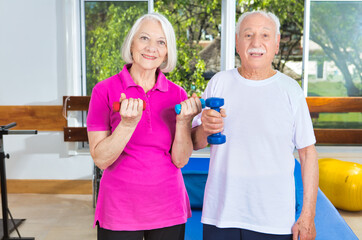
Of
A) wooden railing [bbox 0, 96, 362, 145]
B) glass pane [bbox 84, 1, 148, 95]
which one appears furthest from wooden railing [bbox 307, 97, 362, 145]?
glass pane [bbox 84, 1, 148, 95]

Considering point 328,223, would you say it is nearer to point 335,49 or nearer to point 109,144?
point 109,144

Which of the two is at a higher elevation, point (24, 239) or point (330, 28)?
point (330, 28)

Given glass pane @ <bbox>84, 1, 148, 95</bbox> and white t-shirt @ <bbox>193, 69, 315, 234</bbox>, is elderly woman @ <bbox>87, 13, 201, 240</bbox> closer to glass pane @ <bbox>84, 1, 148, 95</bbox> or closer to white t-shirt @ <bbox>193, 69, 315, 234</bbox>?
white t-shirt @ <bbox>193, 69, 315, 234</bbox>

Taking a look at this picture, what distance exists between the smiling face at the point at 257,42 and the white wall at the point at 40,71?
2.95 metres

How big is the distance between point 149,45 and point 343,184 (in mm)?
2724

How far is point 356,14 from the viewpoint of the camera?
13.3ft

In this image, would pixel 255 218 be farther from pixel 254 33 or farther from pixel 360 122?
pixel 360 122

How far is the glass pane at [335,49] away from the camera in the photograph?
404 cm

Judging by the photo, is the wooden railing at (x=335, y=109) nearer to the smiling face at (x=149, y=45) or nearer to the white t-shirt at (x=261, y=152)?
the white t-shirt at (x=261, y=152)

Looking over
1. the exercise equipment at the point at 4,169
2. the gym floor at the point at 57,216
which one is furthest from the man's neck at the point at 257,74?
the gym floor at the point at 57,216

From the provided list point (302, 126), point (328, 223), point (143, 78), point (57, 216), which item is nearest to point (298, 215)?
point (328, 223)

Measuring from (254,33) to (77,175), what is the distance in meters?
3.20

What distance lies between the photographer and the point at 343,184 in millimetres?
3436

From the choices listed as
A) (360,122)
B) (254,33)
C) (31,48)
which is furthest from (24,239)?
(360,122)
